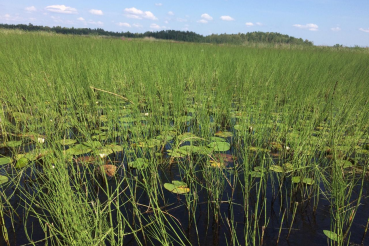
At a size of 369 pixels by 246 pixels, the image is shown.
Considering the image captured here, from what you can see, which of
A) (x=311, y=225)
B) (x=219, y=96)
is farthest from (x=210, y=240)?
(x=219, y=96)

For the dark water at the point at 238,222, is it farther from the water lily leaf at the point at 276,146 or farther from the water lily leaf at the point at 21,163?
the water lily leaf at the point at 276,146

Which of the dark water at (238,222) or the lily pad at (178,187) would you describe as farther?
the lily pad at (178,187)

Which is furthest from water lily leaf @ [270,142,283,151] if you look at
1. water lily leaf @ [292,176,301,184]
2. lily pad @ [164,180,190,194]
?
lily pad @ [164,180,190,194]

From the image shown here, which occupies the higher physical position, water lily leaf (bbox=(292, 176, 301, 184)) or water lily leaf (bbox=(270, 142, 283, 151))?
water lily leaf (bbox=(270, 142, 283, 151))

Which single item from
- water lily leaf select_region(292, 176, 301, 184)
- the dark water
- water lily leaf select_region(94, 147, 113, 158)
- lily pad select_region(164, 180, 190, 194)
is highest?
water lily leaf select_region(94, 147, 113, 158)

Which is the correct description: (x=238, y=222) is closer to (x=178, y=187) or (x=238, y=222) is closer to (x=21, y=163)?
(x=178, y=187)

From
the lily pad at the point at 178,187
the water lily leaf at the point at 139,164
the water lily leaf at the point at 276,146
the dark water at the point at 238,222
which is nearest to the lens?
the dark water at the point at 238,222

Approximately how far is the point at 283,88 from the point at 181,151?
2.22 metres

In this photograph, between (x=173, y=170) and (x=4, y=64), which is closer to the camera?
(x=173, y=170)

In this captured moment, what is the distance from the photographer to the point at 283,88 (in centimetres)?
341

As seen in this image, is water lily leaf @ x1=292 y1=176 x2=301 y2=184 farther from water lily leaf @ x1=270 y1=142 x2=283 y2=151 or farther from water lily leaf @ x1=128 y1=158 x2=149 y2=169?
water lily leaf @ x1=128 y1=158 x2=149 y2=169

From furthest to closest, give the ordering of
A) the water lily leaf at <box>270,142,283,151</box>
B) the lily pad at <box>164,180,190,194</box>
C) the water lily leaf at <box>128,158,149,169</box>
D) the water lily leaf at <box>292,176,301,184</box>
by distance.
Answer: the water lily leaf at <box>270,142,283,151</box> → the water lily leaf at <box>292,176,301,184</box> → the lily pad at <box>164,180,190,194</box> → the water lily leaf at <box>128,158,149,169</box>

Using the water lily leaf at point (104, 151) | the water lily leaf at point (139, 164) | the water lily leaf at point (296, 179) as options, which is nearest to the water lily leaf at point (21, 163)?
the water lily leaf at point (104, 151)

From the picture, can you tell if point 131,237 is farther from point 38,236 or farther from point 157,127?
point 157,127
